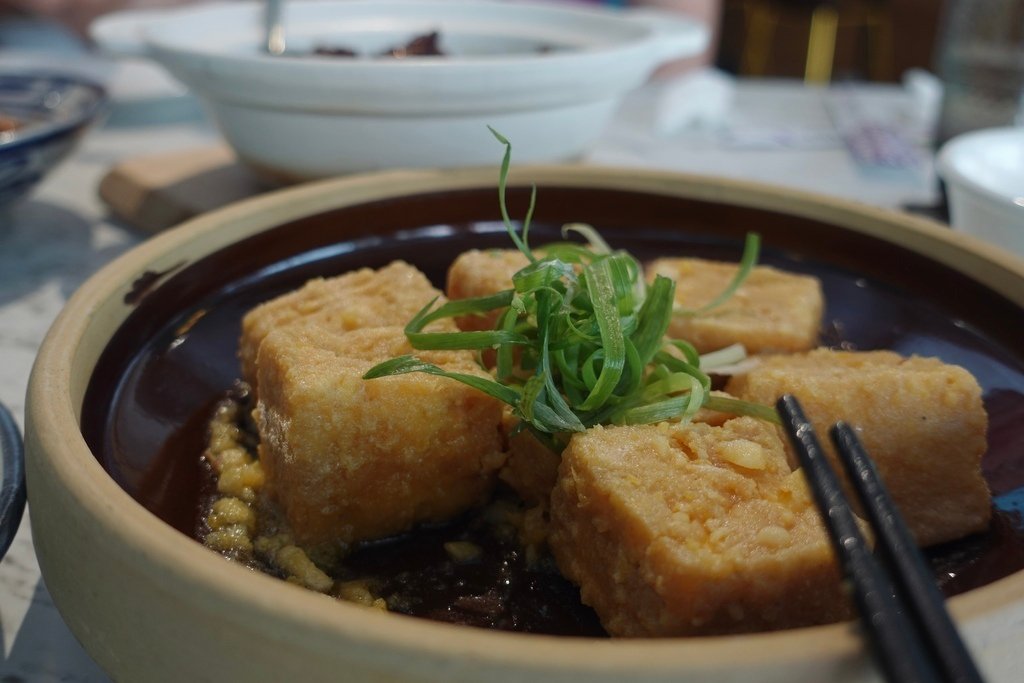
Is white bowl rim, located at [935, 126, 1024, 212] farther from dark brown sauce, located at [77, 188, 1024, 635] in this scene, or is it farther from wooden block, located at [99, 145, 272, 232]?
wooden block, located at [99, 145, 272, 232]

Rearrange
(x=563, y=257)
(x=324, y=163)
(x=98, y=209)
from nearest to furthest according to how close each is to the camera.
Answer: (x=563, y=257) → (x=324, y=163) → (x=98, y=209)

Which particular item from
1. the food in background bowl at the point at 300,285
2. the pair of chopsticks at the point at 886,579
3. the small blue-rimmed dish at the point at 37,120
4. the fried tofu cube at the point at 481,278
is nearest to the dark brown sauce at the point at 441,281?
the food in background bowl at the point at 300,285

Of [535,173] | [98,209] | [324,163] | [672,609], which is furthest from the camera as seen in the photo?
[98,209]

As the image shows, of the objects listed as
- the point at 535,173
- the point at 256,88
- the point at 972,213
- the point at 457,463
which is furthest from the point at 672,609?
the point at 256,88

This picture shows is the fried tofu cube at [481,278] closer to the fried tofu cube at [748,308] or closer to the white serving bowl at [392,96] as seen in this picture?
the fried tofu cube at [748,308]

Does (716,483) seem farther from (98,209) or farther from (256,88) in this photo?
(98,209)

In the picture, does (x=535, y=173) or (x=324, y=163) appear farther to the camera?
(x=324, y=163)

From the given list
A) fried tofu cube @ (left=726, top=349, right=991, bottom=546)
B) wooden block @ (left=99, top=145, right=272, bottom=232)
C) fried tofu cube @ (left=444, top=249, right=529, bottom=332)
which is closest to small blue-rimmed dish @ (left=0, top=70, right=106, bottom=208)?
wooden block @ (left=99, top=145, right=272, bottom=232)
